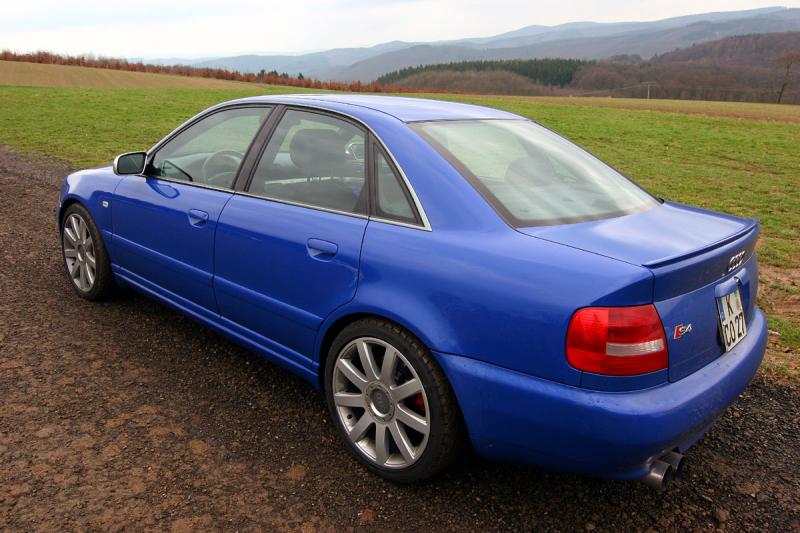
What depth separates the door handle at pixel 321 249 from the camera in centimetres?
271

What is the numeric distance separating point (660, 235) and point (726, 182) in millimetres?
11931

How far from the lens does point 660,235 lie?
2391mm

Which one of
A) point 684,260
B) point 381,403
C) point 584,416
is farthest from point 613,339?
point 381,403

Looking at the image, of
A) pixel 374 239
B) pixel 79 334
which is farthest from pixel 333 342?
pixel 79 334

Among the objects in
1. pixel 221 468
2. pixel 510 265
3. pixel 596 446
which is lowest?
pixel 221 468

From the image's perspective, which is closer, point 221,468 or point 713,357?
point 713,357

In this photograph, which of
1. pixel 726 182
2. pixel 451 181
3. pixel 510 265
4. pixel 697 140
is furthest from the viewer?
pixel 697 140

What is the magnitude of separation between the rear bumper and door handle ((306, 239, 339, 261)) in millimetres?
701

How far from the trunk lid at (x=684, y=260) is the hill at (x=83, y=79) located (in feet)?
127

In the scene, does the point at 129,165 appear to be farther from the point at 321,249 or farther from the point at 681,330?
the point at 681,330

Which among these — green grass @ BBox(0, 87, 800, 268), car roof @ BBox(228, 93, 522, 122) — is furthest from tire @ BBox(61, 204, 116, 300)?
green grass @ BBox(0, 87, 800, 268)

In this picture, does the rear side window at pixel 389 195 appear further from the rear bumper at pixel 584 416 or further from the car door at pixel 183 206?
the car door at pixel 183 206

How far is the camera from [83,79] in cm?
3841

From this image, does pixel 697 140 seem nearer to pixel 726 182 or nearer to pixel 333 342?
pixel 726 182
